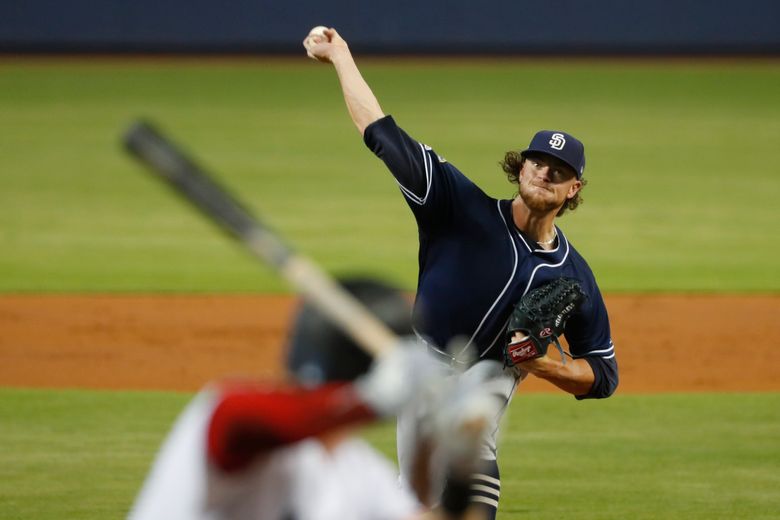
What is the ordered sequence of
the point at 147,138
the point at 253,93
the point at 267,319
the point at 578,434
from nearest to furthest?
the point at 147,138 → the point at 578,434 → the point at 267,319 → the point at 253,93

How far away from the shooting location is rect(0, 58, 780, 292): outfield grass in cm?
1266

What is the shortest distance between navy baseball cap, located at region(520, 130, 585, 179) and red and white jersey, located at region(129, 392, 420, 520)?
9.73ft

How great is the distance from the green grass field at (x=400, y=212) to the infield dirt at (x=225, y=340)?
416mm

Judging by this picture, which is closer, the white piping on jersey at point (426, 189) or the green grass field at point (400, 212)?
the white piping on jersey at point (426, 189)

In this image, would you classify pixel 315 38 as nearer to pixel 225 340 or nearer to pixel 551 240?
pixel 551 240

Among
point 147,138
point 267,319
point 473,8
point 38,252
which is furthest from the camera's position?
point 473,8

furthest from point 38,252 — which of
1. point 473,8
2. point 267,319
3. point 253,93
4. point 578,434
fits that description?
point 473,8

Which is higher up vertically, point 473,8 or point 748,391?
point 473,8

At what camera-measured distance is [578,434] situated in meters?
7.53

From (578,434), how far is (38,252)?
23.9ft

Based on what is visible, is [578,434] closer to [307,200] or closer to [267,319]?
[267,319]

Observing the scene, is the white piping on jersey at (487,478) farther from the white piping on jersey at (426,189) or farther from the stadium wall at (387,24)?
the stadium wall at (387,24)

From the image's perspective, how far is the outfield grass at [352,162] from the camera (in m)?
12.7

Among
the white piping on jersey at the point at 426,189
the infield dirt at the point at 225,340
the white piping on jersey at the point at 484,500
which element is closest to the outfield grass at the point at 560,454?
the infield dirt at the point at 225,340
